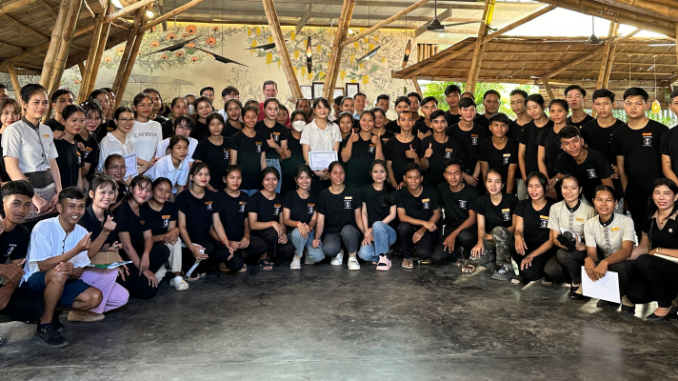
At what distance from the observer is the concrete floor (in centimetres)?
297

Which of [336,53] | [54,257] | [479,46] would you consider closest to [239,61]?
[336,53]

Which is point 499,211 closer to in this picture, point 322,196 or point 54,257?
point 322,196

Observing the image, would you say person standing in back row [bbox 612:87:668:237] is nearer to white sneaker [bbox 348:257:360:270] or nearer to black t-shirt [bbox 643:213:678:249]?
black t-shirt [bbox 643:213:678:249]

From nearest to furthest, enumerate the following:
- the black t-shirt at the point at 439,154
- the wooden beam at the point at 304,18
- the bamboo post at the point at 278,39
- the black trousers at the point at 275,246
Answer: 1. the black trousers at the point at 275,246
2. the black t-shirt at the point at 439,154
3. the bamboo post at the point at 278,39
4. the wooden beam at the point at 304,18

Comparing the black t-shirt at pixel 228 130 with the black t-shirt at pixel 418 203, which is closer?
the black t-shirt at pixel 418 203

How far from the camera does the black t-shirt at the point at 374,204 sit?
5.79 m

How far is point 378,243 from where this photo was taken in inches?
219

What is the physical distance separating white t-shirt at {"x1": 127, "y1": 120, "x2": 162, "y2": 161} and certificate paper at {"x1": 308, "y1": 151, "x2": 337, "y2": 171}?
154cm

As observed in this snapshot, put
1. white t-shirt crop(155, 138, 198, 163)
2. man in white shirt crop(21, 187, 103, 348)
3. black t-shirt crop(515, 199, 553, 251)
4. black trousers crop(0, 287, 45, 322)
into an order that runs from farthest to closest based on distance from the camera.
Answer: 1. white t-shirt crop(155, 138, 198, 163)
2. black t-shirt crop(515, 199, 553, 251)
3. man in white shirt crop(21, 187, 103, 348)
4. black trousers crop(0, 287, 45, 322)

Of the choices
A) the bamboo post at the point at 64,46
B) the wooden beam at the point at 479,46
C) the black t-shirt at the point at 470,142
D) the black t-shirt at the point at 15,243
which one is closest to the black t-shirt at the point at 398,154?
the black t-shirt at the point at 470,142

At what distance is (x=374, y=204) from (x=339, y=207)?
1.26 ft

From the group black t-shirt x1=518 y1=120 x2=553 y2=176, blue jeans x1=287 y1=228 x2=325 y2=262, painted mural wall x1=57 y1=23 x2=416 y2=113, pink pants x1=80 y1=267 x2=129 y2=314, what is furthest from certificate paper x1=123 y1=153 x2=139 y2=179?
painted mural wall x1=57 y1=23 x2=416 y2=113

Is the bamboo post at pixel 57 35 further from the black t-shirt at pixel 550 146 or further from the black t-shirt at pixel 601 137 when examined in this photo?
the black t-shirt at pixel 601 137

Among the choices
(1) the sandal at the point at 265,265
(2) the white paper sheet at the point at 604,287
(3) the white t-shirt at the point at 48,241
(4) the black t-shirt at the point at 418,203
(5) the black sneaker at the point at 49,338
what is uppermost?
(4) the black t-shirt at the point at 418,203
